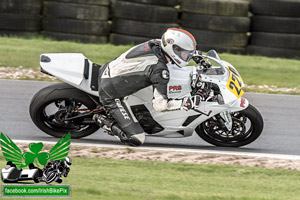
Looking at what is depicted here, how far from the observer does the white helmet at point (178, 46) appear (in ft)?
20.5

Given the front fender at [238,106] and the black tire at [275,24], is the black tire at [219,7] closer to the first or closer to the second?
the black tire at [275,24]

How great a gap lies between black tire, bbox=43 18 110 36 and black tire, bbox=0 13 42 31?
7.7 inches

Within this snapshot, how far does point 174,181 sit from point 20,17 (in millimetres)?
8232

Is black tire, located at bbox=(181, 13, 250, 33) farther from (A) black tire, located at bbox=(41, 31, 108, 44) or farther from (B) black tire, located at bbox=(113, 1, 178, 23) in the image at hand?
(A) black tire, located at bbox=(41, 31, 108, 44)

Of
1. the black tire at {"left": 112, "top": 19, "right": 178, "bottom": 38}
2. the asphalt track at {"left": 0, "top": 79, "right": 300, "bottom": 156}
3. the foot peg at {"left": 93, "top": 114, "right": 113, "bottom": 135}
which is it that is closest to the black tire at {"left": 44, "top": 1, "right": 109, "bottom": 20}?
the black tire at {"left": 112, "top": 19, "right": 178, "bottom": 38}

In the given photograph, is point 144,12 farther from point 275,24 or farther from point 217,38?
point 275,24

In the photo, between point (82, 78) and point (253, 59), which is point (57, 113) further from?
point (253, 59)

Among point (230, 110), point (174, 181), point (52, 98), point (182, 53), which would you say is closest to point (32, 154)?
point (174, 181)

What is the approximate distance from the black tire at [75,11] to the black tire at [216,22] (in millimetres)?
1847

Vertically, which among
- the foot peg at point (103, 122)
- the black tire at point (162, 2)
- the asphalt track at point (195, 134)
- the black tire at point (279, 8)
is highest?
the black tire at point (279, 8)

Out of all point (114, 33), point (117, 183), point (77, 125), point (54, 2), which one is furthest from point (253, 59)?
point (117, 183)

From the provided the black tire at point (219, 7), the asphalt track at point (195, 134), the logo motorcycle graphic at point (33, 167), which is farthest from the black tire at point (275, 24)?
the logo motorcycle graphic at point (33, 167)

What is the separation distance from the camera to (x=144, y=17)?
12.7 metres

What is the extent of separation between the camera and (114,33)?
13.1m
